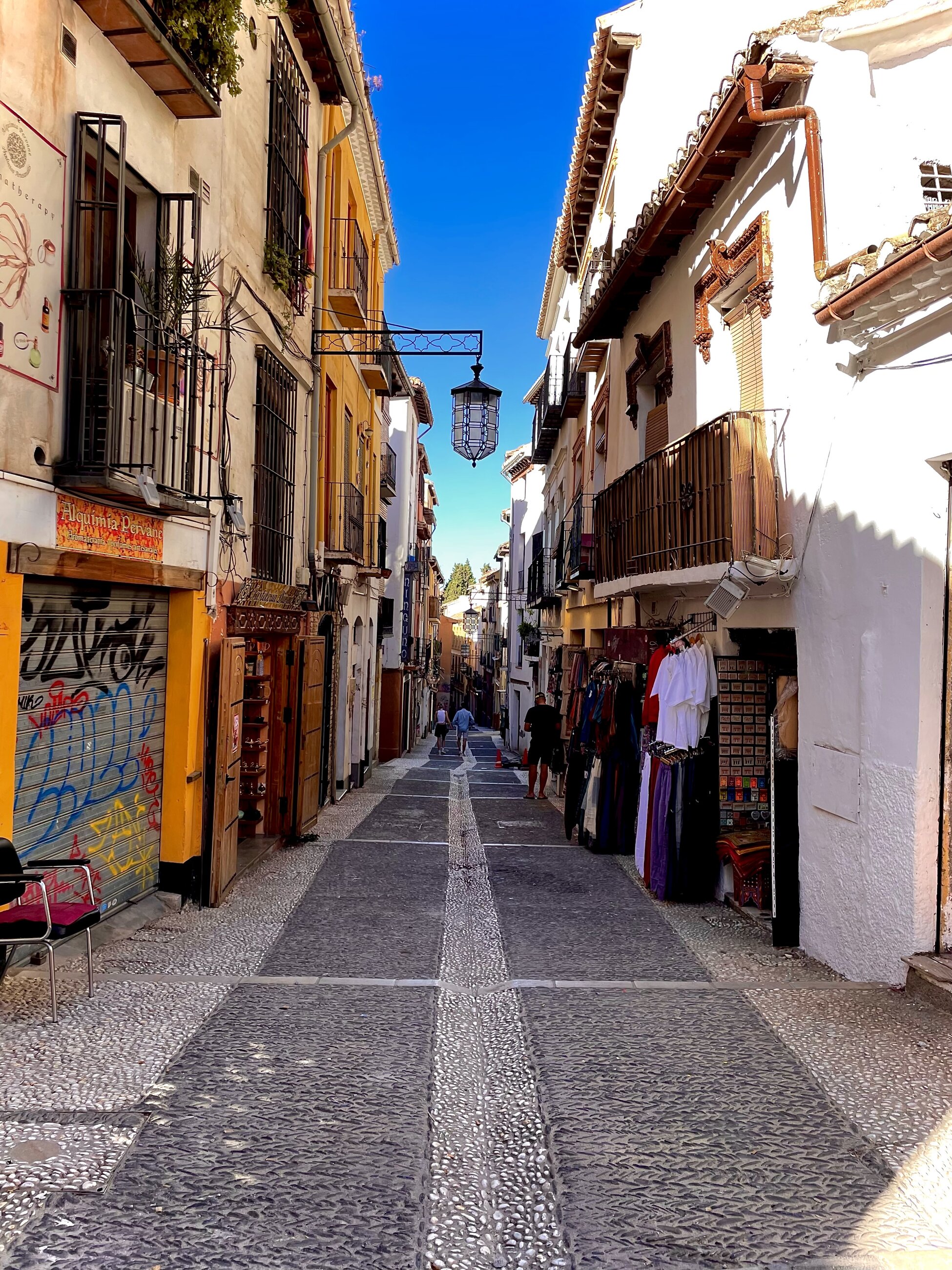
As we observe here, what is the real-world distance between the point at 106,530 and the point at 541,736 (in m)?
9.44

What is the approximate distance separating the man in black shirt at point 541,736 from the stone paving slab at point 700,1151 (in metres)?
9.15

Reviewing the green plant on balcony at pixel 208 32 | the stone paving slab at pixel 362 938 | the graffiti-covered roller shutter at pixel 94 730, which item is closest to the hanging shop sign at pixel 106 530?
the graffiti-covered roller shutter at pixel 94 730

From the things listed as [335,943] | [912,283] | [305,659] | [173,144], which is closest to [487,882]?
[335,943]

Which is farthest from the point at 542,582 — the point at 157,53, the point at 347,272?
the point at 157,53

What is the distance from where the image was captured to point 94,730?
6008 mm

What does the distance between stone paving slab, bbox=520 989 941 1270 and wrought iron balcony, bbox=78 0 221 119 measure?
6322mm

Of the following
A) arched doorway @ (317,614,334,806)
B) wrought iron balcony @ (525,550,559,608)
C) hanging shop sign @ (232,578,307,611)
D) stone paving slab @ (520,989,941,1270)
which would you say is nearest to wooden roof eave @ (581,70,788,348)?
hanging shop sign @ (232,578,307,611)

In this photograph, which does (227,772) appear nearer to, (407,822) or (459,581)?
(407,822)

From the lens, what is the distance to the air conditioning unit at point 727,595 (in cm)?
647

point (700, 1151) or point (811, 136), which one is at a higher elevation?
point (811, 136)

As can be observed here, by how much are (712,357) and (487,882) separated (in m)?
5.33

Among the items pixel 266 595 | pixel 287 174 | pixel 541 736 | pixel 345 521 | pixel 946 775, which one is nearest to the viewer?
pixel 946 775

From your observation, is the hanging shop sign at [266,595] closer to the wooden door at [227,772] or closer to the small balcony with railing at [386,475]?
the wooden door at [227,772]

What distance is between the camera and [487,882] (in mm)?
8266
